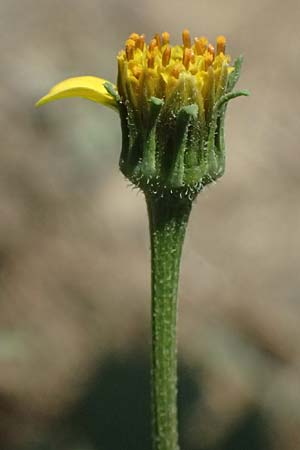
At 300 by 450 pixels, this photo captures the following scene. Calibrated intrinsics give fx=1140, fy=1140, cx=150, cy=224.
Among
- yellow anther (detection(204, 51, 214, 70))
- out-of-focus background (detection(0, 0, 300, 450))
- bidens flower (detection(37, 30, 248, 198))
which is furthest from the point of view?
out-of-focus background (detection(0, 0, 300, 450))

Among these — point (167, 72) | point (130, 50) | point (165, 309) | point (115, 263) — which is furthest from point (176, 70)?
point (115, 263)

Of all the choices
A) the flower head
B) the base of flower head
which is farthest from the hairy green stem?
the flower head

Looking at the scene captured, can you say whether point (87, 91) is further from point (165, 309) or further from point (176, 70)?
point (165, 309)

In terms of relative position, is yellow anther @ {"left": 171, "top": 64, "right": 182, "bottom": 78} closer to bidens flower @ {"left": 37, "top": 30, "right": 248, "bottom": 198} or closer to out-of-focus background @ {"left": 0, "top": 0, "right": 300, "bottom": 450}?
bidens flower @ {"left": 37, "top": 30, "right": 248, "bottom": 198}

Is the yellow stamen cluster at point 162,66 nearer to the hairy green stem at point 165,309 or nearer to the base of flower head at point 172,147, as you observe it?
the base of flower head at point 172,147

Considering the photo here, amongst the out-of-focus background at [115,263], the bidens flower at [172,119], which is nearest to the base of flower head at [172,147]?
the bidens flower at [172,119]

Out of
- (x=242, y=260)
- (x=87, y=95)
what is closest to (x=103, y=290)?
(x=242, y=260)

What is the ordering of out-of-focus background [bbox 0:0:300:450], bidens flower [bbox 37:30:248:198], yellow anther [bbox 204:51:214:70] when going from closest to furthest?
bidens flower [bbox 37:30:248:198], yellow anther [bbox 204:51:214:70], out-of-focus background [bbox 0:0:300:450]

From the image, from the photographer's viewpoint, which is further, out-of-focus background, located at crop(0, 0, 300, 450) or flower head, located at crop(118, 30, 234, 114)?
out-of-focus background, located at crop(0, 0, 300, 450)
